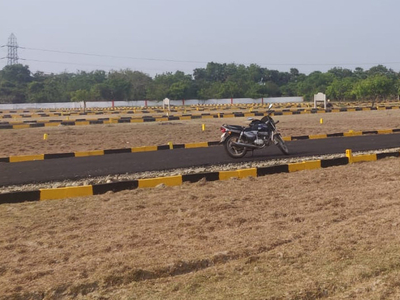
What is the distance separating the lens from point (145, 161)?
459 inches

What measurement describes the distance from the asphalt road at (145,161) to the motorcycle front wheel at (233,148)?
0.47ft

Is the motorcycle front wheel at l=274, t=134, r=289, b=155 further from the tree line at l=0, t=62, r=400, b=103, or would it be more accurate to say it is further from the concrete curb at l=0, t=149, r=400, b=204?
the tree line at l=0, t=62, r=400, b=103

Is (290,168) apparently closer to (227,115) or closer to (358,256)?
(358,256)

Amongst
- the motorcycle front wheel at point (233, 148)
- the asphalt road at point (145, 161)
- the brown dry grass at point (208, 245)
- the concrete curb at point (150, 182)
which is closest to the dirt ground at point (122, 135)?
the asphalt road at point (145, 161)

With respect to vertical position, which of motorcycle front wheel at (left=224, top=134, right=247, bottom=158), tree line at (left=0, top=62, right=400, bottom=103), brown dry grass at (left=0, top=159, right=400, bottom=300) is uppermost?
tree line at (left=0, top=62, right=400, bottom=103)

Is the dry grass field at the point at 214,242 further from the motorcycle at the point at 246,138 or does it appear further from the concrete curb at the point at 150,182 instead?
the motorcycle at the point at 246,138

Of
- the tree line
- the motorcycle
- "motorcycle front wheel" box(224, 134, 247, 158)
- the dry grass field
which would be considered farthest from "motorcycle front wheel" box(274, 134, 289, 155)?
the tree line

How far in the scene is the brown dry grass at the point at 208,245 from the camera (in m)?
3.95

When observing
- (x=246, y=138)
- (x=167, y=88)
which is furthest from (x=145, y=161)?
(x=167, y=88)

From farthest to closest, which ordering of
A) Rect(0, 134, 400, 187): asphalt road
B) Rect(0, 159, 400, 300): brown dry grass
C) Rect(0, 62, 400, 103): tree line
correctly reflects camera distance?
1. Rect(0, 62, 400, 103): tree line
2. Rect(0, 134, 400, 187): asphalt road
3. Rect(0, 159, 400, 300): brown dry grass

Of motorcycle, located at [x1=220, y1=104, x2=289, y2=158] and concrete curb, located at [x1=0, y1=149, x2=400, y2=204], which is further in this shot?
motorcycle, located at [x1=220, y1=104, x2=289, y2=158]

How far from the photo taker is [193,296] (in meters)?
3.83

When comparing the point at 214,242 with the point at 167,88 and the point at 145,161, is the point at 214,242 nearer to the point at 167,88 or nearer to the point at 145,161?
the point at 145,161

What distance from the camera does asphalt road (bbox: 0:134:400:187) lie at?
33.1ft
